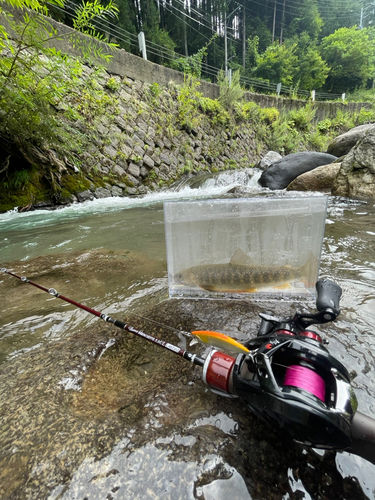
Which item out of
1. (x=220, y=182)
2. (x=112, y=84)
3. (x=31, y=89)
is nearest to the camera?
(x=31, y=89)

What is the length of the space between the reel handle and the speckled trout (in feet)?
1.81

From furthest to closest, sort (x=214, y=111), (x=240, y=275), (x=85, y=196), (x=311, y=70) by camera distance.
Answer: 1. (x=311, y=70)
2. (x=214, y=111)
3. (x=85, y=196)
4. (x=240, y=275)

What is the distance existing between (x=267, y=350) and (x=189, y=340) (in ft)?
2.38

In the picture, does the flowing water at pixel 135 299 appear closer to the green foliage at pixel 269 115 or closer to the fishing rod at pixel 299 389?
the fishing rod at pixel 299 389

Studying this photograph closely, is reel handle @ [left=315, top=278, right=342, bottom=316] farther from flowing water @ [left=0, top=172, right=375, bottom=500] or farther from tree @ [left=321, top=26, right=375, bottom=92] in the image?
tree @ [left=321, top=26, right=375, bottom=92]

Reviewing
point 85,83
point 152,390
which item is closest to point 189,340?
point 152,390

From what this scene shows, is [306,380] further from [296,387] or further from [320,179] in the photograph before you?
[320,179]

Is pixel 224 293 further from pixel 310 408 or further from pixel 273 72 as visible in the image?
pixel 273 72

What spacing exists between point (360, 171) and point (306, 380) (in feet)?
22.1

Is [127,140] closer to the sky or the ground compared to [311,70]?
closer to the ground

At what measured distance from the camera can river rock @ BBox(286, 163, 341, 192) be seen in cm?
732

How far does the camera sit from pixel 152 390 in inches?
45.8

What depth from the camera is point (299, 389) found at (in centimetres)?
74

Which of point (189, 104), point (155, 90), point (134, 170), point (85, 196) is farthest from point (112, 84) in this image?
point (85, 196)
